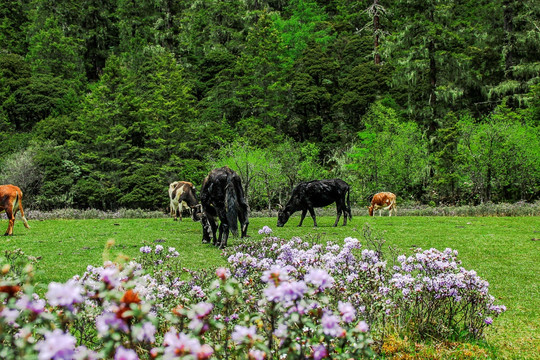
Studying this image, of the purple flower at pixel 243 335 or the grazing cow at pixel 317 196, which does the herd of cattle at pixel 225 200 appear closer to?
the grazing cow at pixel 317 196

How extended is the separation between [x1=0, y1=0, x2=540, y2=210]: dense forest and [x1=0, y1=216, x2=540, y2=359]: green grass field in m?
11.6

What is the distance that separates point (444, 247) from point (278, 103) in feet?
118

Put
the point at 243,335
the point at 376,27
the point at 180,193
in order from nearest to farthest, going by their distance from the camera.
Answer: the point at 243,335
the point at 180,193
the point at 376,27

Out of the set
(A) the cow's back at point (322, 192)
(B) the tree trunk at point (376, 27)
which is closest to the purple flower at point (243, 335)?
(A) the cow's back at point (322, 192)

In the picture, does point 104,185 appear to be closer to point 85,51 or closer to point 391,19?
point 85,51

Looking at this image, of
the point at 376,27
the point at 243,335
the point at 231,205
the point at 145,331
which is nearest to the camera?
the point at 145,331

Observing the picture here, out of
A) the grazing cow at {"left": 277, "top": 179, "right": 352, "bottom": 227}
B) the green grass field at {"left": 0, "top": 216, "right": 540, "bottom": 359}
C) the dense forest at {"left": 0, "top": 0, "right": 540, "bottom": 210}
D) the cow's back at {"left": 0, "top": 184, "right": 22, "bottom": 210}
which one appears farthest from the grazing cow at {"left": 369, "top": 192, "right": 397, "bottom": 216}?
the cow's back at {"left": 0, "top": 184, "right": 22, "bottom": 210}

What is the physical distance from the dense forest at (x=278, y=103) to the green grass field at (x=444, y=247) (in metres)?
11.6

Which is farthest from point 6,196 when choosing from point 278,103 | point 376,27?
point 376,27

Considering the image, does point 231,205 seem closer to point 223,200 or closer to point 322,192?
point 223,200

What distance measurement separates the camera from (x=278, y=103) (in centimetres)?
4547

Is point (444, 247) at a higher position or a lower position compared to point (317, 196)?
lower

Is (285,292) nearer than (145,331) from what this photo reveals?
No

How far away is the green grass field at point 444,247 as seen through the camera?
18.3 ft
